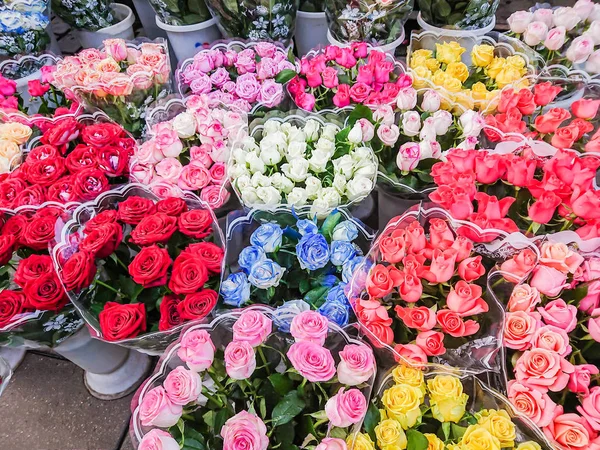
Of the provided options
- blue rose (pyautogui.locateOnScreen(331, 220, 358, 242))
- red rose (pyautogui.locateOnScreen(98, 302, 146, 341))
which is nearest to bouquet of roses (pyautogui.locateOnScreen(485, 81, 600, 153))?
blue rose (pyautogui.locateOnScreen(331, 220, 358, 242))

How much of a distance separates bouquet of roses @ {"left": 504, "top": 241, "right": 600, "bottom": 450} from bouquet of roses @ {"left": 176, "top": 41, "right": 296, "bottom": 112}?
3.48 ft

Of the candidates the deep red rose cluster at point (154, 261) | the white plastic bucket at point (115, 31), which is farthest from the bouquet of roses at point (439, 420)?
the white plastic bucket at point (115, 31)

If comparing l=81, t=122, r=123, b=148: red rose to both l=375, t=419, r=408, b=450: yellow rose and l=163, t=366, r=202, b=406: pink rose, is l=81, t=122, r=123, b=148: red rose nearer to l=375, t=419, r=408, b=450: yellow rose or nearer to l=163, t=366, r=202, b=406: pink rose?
l=163, t=366, r=202, b=406: pink rose

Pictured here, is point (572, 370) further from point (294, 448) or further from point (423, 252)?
point (294, 448)

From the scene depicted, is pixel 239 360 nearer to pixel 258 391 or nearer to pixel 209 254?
pixel 258 391

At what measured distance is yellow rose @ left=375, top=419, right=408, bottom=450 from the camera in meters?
0.82

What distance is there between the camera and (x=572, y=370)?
0.82 meters

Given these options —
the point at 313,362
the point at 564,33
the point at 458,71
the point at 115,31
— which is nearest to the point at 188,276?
the point at 313,362

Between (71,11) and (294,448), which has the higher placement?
(71,11)

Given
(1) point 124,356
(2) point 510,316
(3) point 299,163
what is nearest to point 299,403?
(2) point 510,316

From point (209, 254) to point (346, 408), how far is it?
51 centimetres

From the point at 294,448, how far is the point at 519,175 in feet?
2.62

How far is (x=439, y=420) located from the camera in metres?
0.88

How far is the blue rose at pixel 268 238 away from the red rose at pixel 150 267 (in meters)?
0.22
